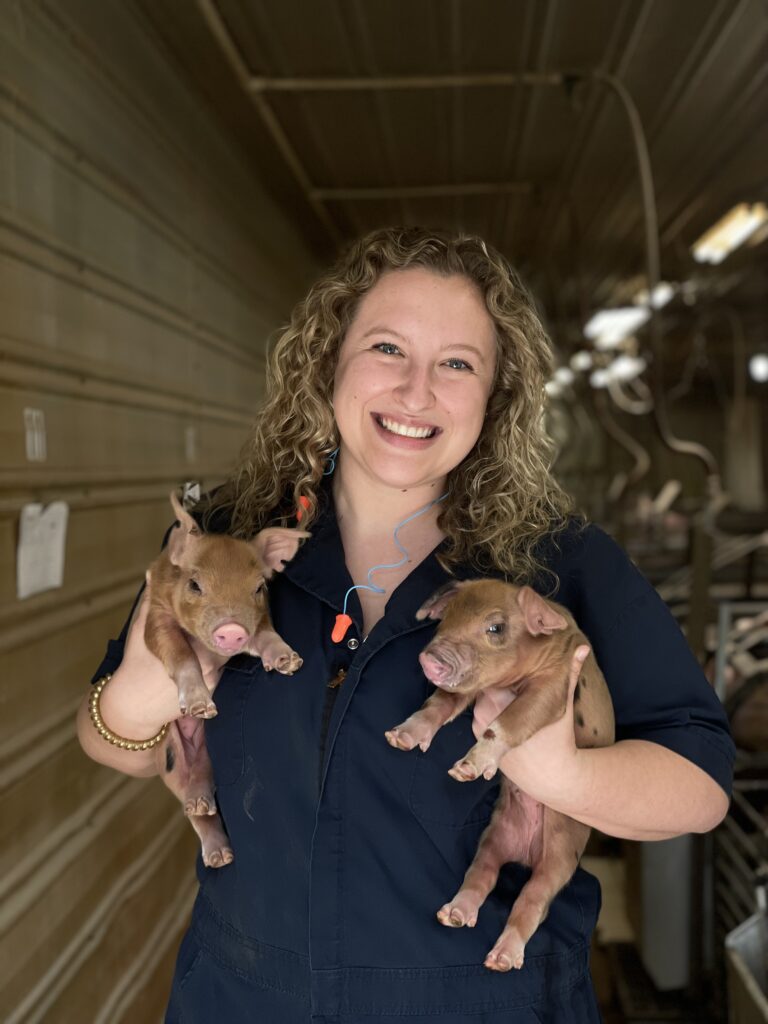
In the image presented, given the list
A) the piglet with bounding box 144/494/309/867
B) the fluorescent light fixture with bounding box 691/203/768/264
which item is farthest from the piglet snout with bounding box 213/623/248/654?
the fluorescent light fixture with bounding box 691/203/768/264

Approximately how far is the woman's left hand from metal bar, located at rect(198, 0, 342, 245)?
9.27 ft

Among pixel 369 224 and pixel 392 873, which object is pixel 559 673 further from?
pixel 369 224

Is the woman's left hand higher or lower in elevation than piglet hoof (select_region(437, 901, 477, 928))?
higher

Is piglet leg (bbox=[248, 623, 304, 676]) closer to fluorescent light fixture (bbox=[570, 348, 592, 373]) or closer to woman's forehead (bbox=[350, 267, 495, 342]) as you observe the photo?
woman's forehead (bbox=[350, 267, 495, 342])

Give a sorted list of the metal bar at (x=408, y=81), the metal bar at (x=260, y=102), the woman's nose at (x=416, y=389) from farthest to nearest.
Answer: the metal bar at (x=408, y=81)
the metal bar at (x=260, y=102)
the woman's nose at (x=416, y=389)

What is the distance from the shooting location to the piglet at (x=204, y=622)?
1256 mm

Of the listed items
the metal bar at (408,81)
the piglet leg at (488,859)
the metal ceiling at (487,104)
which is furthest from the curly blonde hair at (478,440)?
the metal bar at (408,81)

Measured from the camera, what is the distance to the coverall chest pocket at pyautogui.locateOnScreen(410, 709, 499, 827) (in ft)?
4.35

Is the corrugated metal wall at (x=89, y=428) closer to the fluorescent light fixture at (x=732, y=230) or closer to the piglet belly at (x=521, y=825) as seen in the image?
the piglet belly at (x=521, y=825)

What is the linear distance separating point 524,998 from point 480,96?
12.1 feet

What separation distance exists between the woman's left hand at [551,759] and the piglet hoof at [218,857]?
0.44m

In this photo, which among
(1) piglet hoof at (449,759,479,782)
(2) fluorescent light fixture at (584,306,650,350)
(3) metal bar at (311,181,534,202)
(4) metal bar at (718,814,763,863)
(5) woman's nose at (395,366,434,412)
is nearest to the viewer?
(1) piglet hoof at (449,759,479,782)

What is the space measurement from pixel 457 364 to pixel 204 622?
21.8 inches

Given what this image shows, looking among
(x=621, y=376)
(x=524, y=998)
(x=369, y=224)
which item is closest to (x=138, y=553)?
(x=524, y=998)
